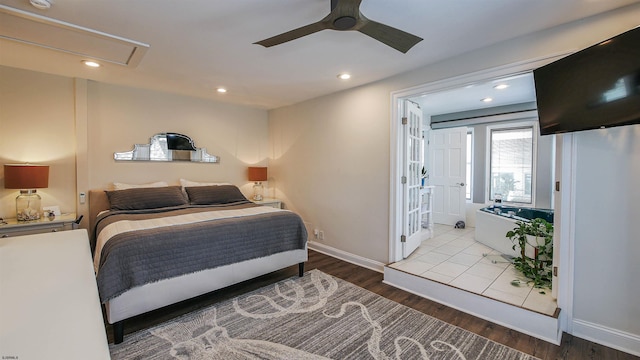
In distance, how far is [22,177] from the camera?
2.76 metres

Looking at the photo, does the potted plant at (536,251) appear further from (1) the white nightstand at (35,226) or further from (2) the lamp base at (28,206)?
(2) the lamp base at (28,206)

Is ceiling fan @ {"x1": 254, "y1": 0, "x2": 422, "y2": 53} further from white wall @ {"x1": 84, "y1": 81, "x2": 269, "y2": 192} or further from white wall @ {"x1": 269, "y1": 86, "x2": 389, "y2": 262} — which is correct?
white wall @ {"x1": 84, "y1": 81, "x2": 269, "y2": 192}

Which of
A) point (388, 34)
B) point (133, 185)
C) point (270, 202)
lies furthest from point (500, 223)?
point (133, 185)

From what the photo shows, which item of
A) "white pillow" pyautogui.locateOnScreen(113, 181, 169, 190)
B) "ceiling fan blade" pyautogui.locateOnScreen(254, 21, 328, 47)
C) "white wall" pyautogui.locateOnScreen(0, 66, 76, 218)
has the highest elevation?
"ceiling fan blade" pyautogui.locateOnScreen(254, 21, 328, 47)

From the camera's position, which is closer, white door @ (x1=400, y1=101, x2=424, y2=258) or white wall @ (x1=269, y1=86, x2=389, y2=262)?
white door @ (x1=400, y1=101, x2=424, y2=258)

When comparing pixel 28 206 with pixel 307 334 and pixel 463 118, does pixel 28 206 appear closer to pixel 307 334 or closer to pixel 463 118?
pixel 307 334

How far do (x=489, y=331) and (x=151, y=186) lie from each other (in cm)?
411

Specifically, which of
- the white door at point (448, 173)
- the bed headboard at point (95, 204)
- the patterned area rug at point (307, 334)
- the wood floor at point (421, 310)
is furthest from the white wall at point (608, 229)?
the bed headboard at point (95, 204)

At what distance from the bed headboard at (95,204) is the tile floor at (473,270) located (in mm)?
3584

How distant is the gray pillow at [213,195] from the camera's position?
3.72 metres

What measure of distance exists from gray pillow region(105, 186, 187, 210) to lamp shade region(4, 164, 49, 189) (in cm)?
63

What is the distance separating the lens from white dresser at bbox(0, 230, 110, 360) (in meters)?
0.41

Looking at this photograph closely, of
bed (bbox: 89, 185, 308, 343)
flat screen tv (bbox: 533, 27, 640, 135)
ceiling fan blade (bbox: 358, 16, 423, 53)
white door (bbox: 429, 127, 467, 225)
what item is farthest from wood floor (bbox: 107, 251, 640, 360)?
white door (bbox: 429, 127, 467, 225)

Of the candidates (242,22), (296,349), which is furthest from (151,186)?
(296,349)
